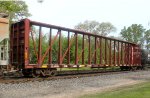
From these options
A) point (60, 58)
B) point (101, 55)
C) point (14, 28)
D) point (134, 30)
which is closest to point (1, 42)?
point (14, 28)

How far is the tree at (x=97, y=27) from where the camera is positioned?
A: 97.0 meters

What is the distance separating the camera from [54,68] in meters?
21.8

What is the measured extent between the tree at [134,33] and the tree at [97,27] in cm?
3279

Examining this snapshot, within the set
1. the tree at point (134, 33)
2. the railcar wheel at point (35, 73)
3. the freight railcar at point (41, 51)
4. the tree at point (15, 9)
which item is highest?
the tree at point (134, 33)

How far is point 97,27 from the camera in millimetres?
101688

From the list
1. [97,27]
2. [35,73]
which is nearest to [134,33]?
[97,27]

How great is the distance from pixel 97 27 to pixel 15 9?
54733 millimetres

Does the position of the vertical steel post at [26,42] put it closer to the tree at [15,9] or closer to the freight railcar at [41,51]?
the freight railcar at [41,51]

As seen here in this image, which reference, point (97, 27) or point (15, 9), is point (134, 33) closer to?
point (97, 27)

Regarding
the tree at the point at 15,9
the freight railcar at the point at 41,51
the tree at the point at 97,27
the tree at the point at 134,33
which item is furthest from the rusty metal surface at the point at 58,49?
A: the tree at the point at 134,33

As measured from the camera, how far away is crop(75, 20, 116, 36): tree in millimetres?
97006

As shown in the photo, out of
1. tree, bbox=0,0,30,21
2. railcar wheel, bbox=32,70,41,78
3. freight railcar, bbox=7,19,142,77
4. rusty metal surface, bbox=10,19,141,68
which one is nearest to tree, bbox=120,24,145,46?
tree, bbox=0,0,30,21

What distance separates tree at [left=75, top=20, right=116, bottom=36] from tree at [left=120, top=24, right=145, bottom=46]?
3279 cm

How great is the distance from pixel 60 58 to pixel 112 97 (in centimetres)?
1152
